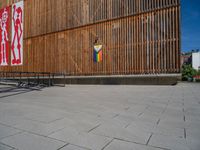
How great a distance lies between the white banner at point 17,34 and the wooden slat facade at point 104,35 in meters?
0.64

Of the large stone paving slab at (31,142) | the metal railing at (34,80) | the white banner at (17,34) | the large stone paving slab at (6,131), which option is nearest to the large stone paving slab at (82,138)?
the large stone paving slab at (31,142)

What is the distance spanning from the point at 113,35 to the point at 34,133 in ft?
30.2

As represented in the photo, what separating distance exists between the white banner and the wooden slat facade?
640 mm

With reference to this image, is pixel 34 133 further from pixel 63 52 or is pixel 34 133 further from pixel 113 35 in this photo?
pixel 63 52

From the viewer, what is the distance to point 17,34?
51.0ft

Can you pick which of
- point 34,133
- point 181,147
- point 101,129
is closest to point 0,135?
point 34,133

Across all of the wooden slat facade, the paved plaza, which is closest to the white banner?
the wooden slat facade

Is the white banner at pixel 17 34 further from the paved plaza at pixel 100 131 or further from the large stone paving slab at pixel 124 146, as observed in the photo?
the large stone paving slab at pixel 124 146

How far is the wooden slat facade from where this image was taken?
29.0ft

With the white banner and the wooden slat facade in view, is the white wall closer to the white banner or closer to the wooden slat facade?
the wooden slat facade

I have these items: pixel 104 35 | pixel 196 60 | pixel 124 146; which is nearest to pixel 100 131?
pixel 124 146

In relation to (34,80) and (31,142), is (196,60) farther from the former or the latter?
(31,142)

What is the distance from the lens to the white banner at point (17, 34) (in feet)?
49.7

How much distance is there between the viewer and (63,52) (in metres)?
12.4
